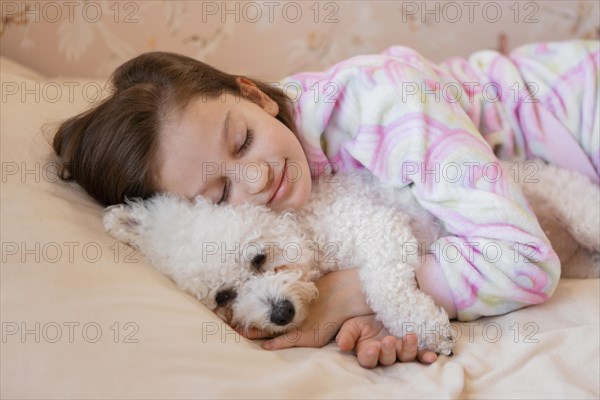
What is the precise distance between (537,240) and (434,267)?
0.19m

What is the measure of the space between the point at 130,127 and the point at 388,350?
23.2 inches

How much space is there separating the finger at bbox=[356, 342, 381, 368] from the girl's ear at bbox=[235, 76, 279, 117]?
51 cm

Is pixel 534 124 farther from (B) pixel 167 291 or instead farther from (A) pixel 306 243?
(B) pixel 167 291

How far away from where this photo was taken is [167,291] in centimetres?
101

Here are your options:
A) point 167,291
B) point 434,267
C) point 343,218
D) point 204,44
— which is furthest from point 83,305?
point 204,44

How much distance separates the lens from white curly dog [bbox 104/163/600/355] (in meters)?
1.07

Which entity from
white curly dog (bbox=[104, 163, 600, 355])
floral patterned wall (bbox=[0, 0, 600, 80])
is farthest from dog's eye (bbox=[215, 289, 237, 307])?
floral patterned wall (bbox=[0, 0, 600, 80])

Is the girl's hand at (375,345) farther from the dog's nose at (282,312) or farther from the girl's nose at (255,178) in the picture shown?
the girl's nose at (255,178)

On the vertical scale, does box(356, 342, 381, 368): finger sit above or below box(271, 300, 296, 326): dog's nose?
below

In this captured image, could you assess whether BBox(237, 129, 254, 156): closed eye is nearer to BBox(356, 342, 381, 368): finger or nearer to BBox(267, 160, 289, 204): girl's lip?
BBox(267, 160, 289, 204): girl's lip

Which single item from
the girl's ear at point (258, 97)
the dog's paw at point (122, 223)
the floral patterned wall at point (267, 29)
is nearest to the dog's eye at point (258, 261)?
the dog's paw at point (122, 223)

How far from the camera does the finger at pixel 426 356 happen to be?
1062mm

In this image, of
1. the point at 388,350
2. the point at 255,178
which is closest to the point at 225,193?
the point at 255,178

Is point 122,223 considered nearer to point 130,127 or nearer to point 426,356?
point 130,127
